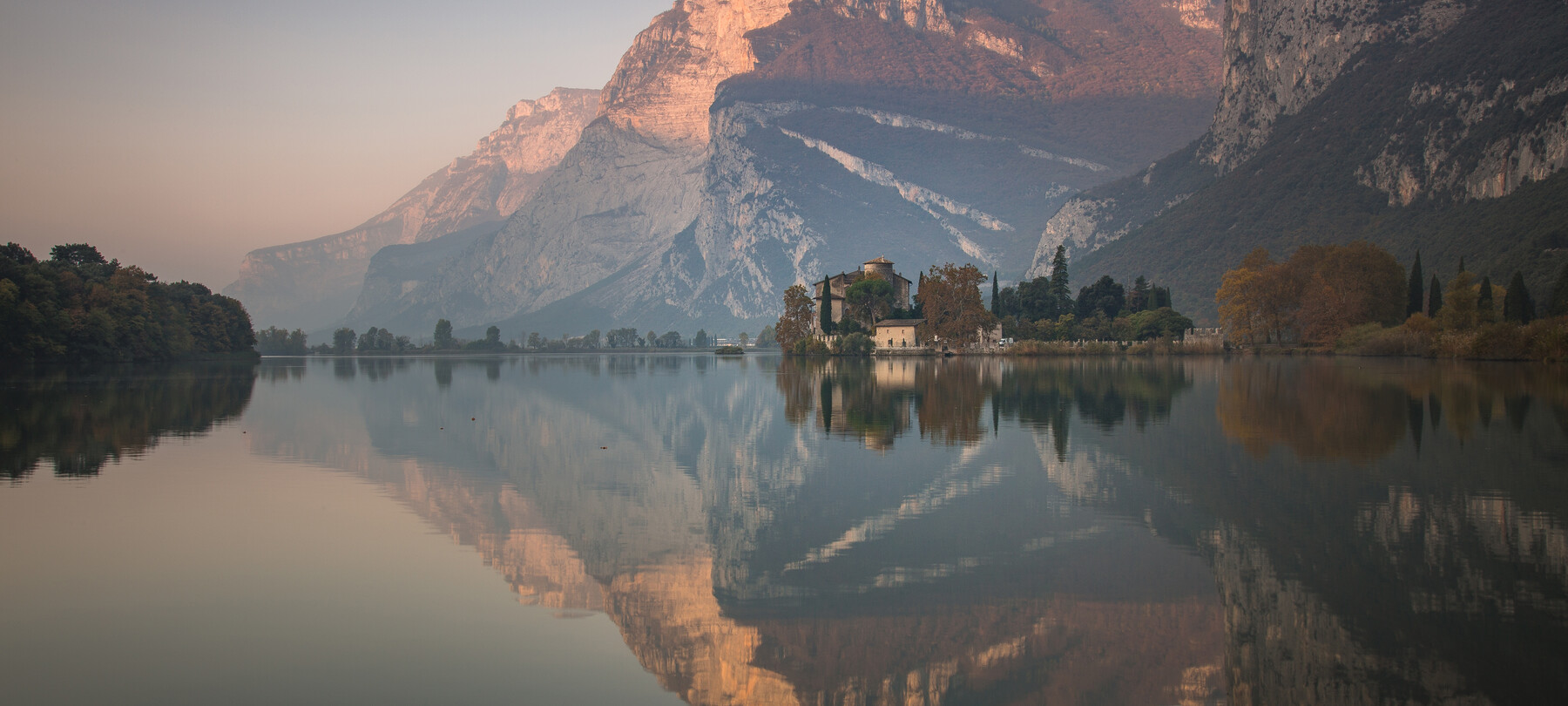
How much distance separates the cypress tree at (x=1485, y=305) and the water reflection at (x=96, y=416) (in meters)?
68.0

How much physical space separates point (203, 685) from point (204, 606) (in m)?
2.54

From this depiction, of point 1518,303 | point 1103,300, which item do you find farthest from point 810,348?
point 1518,303

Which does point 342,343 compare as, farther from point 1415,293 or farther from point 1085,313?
point 1415,293

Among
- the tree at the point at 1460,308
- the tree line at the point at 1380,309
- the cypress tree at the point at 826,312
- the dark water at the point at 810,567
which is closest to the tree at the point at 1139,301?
the tree line at the point at 1380,309

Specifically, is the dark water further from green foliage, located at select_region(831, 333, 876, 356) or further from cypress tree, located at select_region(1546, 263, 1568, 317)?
green foliage, located at select_region(831, 333, 876, 356)

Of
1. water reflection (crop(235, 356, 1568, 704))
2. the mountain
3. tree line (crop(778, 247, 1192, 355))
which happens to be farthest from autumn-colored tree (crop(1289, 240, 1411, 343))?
water reflection (crop(235, 356, 1568, 704))

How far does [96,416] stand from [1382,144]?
131 metres

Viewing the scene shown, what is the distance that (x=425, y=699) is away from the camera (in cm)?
775

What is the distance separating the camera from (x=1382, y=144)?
11850cm

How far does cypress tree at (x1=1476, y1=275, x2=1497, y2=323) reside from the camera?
201ft

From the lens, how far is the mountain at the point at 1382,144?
299 ft

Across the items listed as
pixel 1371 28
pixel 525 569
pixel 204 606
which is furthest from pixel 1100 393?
pixel 1371 28

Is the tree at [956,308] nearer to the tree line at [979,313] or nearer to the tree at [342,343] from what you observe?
the tree line at [979,313]

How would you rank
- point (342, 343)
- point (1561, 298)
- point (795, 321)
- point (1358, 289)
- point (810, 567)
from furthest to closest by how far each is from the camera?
point (342, 343) → point (795, 321) → point (1358, 289) → point (1561, 298) → point (810, 567)
